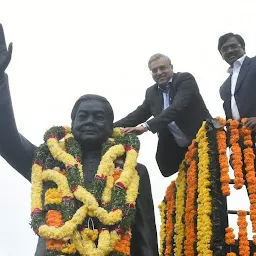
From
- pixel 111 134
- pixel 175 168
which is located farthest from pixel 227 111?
pixel 111 134

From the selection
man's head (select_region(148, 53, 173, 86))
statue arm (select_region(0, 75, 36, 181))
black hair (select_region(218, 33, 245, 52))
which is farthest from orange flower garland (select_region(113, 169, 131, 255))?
black hair (select_region(218, 33, 245, 52))

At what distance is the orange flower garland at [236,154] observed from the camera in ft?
18.5

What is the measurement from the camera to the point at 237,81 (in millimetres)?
6531

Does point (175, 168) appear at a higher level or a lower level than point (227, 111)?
lower

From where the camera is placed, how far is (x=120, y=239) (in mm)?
5258

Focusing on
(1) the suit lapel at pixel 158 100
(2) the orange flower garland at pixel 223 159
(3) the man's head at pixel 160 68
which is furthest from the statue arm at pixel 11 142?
(2) the orange flower garland at pixel 223 159

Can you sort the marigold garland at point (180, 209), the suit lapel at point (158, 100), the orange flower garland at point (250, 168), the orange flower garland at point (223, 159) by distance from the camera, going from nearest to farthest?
the orange flower garland at point (250, 168), the orange flower garland at point (223, 159), the marigold garland at point (180, 209), the suit lapel at point (158, 100)

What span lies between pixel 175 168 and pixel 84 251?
6.97 feet

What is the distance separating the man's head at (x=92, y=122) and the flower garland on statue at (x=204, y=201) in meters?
0.98

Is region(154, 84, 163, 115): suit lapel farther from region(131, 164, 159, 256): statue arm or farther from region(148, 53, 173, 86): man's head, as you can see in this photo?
region(131, 164, 159, 256): statue arm

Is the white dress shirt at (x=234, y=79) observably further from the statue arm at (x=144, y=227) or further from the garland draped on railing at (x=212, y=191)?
the statue arm at (x=144, y=227)

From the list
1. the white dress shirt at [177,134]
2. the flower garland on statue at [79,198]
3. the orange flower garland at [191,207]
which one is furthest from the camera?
the white dress shirt at [177,134]

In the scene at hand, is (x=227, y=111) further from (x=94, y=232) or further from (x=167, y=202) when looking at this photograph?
(x=94, y=232)

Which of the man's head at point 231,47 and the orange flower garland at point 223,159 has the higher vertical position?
the man's head at point 231,47
